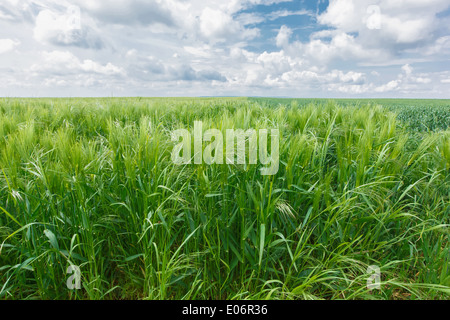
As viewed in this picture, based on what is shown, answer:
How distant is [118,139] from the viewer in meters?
1.67

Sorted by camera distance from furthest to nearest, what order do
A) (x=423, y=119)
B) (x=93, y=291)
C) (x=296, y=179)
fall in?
(x=423, y=119) → (x=296, y=179) → (x=93, y=291)

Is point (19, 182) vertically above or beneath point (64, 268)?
above

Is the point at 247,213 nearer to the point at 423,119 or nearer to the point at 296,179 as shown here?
the point at 296,179

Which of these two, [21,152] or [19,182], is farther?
[21,152]

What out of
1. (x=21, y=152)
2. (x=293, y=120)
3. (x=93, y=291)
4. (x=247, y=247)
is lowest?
(x=93, y=291)

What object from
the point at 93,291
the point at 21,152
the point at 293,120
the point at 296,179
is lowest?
the point at 93,291

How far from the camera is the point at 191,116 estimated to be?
4.10 meters

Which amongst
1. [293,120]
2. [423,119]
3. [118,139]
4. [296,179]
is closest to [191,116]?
[293,120]
